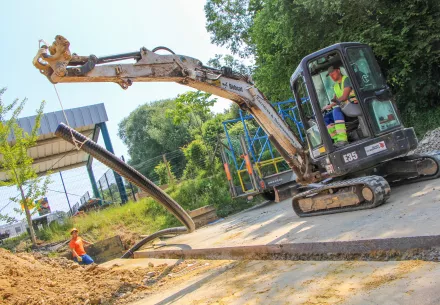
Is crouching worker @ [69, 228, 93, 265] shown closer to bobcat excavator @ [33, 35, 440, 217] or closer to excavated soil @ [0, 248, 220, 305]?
excavated soil @ [0, 248, 220, 305]

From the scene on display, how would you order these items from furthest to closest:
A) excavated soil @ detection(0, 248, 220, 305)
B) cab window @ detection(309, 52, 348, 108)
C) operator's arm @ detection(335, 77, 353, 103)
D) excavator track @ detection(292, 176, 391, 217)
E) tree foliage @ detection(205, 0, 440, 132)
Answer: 1. tree foliage @ detection(205, 0, 440, 132)
2. cab window @ detection(309, 52, 348, 108)
3. operator's arm @ detection(335, 77, 353, 103)
4. excavated soil @ detection(0, 248, 220, 305)
5. excavator track @ detection(292, 176, 391, 217)

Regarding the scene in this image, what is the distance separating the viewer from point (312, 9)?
543 inches

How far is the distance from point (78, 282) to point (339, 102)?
216 inches

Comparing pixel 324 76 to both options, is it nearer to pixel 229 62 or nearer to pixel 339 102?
pixel 339 102

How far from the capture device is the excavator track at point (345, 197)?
578cm

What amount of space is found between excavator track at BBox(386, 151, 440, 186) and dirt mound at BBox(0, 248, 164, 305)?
4617 mm

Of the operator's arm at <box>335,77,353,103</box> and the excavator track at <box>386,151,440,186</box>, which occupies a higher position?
the operator's arm at <box>335,77,353,103</box>

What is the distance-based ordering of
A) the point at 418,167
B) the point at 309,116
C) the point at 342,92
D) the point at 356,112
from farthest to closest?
the point at 309,116
the point at 418,167
the point at 342,92
the point at 356,112

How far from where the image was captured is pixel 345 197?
6180 millimetres

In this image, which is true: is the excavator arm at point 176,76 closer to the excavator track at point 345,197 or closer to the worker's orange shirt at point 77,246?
the excavator track at point 345,197

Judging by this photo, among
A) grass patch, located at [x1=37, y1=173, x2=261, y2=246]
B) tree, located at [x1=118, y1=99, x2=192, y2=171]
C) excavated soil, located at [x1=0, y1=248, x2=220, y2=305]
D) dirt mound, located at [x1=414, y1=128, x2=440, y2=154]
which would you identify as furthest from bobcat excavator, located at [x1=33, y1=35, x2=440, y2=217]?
tree, located at [x1=118, y1=99, x2=192, y2=171]

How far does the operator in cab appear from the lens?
6.53 m

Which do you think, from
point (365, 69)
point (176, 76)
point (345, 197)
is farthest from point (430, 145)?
point (176, 76)

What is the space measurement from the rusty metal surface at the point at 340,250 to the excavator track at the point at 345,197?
1.50 metres
